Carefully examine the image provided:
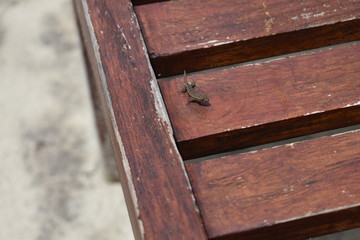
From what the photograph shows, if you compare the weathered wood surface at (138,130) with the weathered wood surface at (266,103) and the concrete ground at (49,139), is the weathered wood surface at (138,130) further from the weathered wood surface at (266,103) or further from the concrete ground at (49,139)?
the concrete ground at (49,139)

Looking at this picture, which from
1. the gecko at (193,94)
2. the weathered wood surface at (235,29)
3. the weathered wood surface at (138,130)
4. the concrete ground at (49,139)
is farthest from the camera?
the concrete ground at (49,139)

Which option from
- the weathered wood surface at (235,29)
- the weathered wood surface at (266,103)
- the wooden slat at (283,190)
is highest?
the weathered wood surface at (235,29)

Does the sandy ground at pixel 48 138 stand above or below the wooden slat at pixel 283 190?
above

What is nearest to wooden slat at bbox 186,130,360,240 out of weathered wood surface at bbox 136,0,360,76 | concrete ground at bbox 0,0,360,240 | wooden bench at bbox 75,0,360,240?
wooden bench at bbox 75,0,360,240

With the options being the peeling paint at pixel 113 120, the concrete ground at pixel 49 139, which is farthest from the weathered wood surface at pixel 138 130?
the concrete ground at pixel 49 139

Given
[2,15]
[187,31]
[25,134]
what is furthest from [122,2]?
[2,15]

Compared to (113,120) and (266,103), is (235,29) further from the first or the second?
(113,120)

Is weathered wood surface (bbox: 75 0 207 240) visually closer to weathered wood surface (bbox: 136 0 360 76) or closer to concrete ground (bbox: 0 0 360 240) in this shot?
weathered wood surface (bbox: 136 0 360 76)
